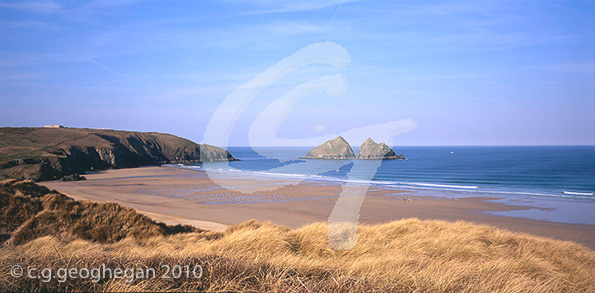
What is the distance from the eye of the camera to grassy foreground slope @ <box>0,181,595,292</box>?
346 cm

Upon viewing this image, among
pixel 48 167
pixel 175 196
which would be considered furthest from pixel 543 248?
pixel 48 167

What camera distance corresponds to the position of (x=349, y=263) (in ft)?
17.0

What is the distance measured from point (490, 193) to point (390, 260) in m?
31.9

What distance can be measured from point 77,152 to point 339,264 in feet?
218

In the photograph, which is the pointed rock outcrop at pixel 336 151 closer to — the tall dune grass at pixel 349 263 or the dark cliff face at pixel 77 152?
the dark cliff face at pixel 77 152

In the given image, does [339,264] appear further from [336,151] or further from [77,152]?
[336,151]

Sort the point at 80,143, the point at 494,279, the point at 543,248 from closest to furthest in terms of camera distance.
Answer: the point at 494,279
the point at 543,248
the point at 80,143

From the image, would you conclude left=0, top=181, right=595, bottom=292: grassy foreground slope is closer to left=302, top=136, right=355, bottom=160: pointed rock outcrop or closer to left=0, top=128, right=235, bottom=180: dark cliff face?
left=0, top=128, right=235, bottom=180: dark cliff face

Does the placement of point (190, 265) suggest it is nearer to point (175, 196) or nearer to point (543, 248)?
point (543, 248)

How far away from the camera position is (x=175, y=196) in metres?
29.7
